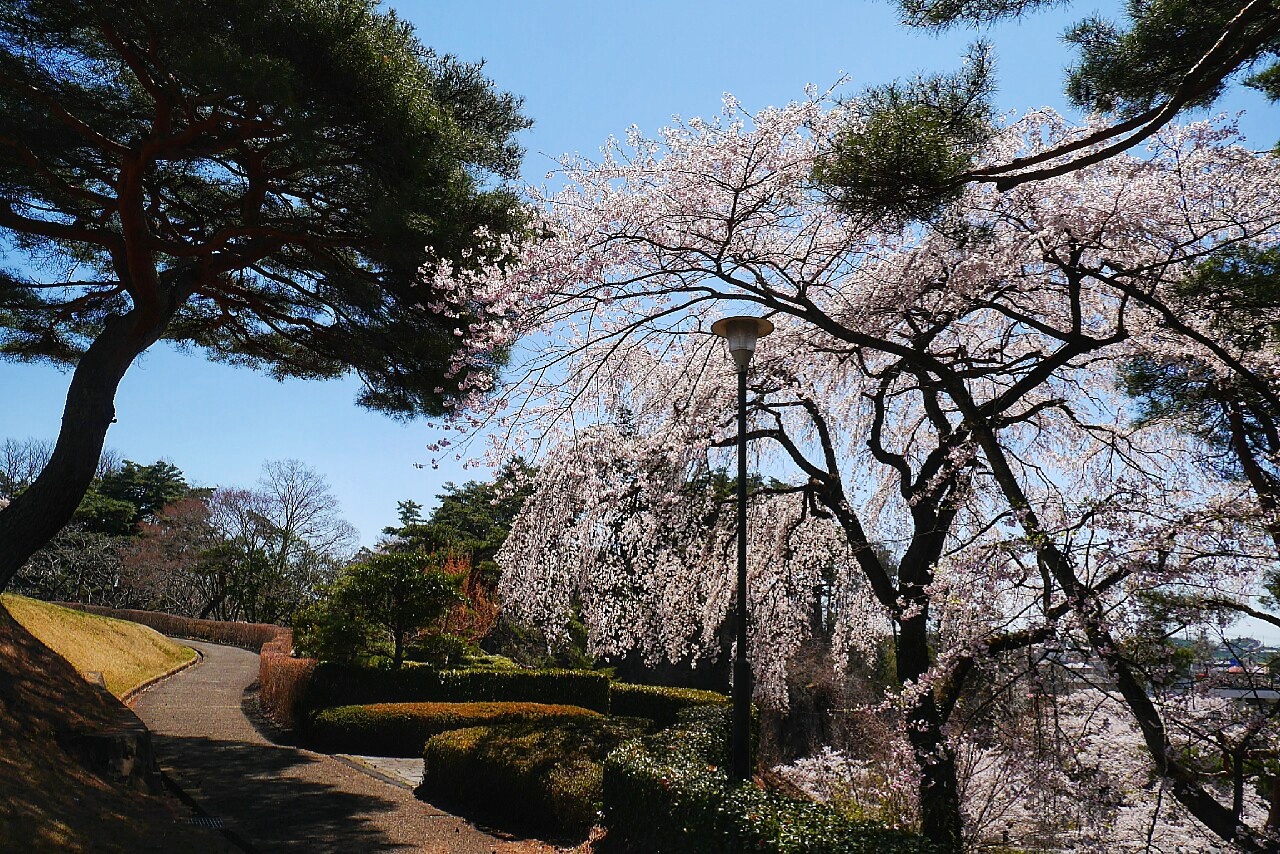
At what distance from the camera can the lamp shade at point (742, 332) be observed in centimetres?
582

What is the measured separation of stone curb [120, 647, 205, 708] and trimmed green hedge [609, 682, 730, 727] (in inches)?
325

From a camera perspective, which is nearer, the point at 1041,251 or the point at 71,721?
the point at 1041,251

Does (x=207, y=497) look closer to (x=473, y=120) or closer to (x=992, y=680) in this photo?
(x=473, y=120)

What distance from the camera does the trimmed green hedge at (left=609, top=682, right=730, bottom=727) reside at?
1352cm

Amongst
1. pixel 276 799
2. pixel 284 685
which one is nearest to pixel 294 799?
pixel 276 799

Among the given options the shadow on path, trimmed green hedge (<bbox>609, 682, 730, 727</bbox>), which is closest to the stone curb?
the shadow on path

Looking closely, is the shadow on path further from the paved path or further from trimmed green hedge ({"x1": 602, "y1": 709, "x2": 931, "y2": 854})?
trimmed green hedge ({"x1": 602, "y1": 709, "x2": 931, "y2": 854})

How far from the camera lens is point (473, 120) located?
9055 millimetres

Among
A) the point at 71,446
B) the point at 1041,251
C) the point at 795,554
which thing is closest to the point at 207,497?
the point at 71,446

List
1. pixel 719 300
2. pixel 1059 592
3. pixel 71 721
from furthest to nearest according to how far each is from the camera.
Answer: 1. pixel 719 300
2. pixel 71 721
3. pixel 1059 592

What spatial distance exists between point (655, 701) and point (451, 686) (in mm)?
3590

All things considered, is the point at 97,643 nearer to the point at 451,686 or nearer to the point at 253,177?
the point at 451,686

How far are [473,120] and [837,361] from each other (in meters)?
5.00

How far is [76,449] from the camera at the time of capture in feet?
24.7
